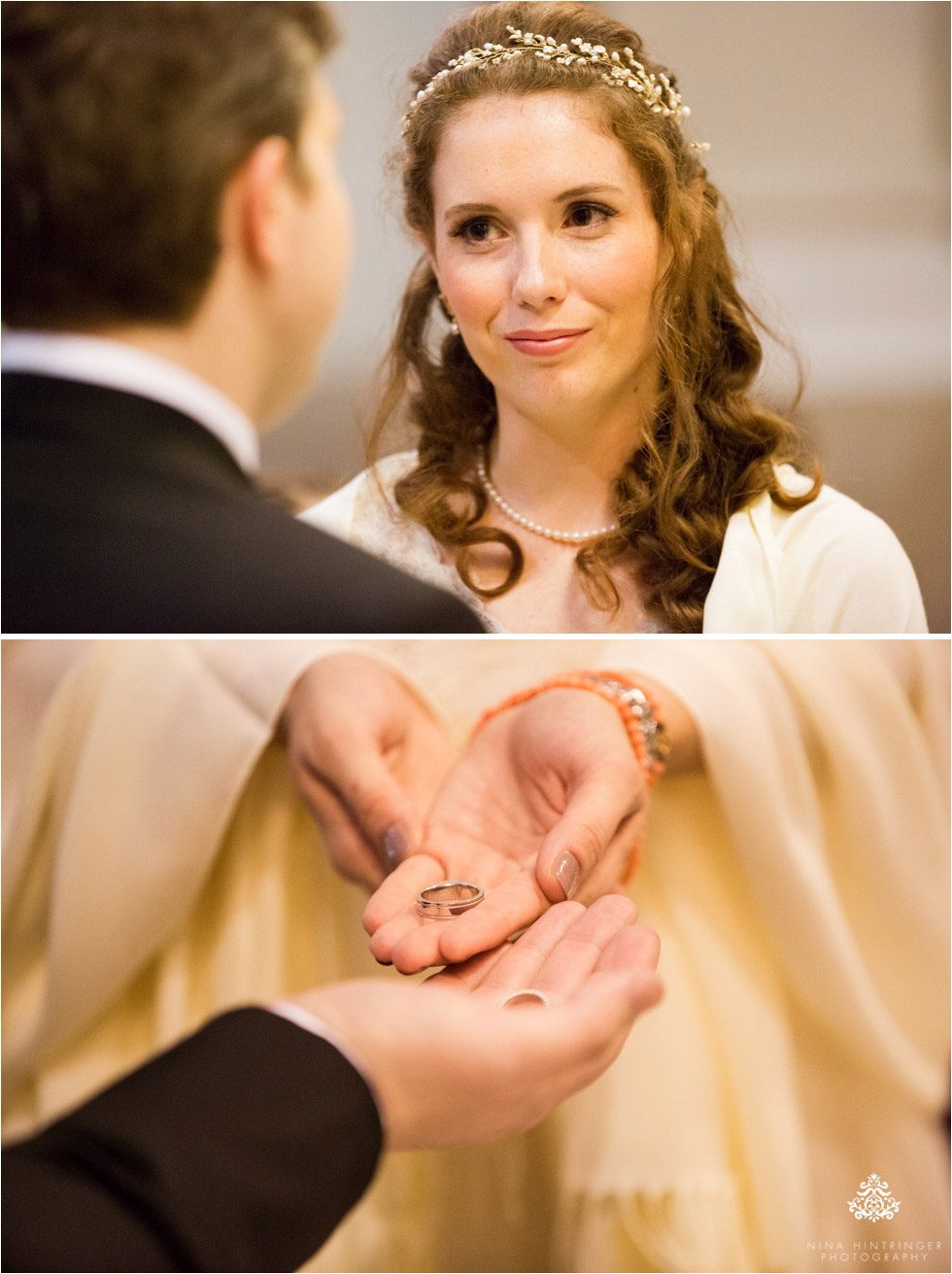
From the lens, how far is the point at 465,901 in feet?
2.18

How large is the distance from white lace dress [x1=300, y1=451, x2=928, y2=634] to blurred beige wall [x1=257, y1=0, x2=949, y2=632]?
2 cm

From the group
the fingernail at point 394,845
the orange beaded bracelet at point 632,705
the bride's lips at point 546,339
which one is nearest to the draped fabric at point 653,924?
the orange beaded bracelet at point 632,705

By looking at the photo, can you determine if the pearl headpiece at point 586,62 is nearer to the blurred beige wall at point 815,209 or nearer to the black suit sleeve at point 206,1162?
the blurred beige wall at point 815,209

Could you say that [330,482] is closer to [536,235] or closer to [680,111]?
[536,235]

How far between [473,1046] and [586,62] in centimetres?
63

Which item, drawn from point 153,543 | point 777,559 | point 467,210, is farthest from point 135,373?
point 777,559

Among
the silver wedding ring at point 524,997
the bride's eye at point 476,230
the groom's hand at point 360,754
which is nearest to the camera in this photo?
the silver wedding ring at point 524,997

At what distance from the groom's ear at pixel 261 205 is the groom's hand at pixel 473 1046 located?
490 mm

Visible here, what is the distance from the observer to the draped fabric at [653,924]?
2.46ft

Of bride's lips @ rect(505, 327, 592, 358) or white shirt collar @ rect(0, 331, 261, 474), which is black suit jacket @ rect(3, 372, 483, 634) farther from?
bride's lips @ rect(505, 327, 592, 358)

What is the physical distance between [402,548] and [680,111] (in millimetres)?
364

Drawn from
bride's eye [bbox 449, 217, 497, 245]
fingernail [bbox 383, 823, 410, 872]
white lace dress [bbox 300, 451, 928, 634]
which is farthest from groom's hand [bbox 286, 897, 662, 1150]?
bride's eye [bbox 449, 217, 497, 245]

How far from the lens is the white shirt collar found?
0.65 metres

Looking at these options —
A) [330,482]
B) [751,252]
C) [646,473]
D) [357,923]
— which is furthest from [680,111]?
[357,923]
